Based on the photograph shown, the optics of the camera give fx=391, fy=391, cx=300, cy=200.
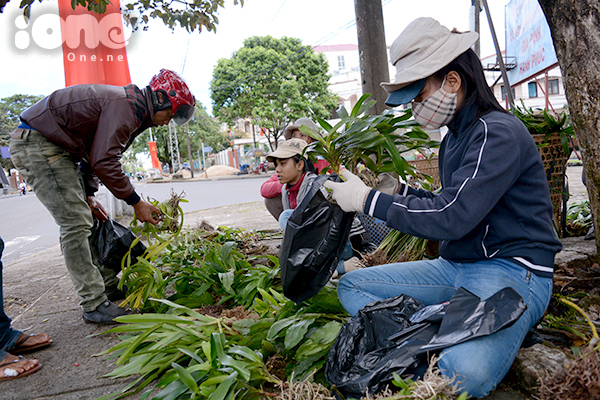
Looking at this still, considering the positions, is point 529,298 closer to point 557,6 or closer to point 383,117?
point 383,117

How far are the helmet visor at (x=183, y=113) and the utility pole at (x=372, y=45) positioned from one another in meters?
1.72

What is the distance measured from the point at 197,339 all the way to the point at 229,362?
37 centimetres

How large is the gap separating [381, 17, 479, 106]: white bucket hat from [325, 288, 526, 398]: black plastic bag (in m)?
0.87

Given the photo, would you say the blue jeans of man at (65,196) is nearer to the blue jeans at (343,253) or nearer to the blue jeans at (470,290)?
the blue jeans at (343,253)

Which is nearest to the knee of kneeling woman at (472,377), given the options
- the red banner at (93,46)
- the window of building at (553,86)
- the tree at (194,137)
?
the red banner at (93,46)

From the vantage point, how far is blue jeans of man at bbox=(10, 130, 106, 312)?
2484 millimetres

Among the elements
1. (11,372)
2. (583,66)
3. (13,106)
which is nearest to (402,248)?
(583,66)

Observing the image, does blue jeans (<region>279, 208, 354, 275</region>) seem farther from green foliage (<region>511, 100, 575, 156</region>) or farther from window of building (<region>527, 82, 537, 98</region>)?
window of building (<region>527, 82, 537, 98</region>)

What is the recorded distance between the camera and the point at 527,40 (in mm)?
11000

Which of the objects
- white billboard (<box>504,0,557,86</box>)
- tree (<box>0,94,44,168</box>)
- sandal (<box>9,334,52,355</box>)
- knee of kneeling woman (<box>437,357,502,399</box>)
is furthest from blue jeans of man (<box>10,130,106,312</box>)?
tree (<box>0,94,44,168</box>)

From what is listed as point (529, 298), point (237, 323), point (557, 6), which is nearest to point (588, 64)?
point (557, 6)

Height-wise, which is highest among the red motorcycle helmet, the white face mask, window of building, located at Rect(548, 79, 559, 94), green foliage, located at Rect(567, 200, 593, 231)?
window of building, located at Rect(548, 79, 559, 94)

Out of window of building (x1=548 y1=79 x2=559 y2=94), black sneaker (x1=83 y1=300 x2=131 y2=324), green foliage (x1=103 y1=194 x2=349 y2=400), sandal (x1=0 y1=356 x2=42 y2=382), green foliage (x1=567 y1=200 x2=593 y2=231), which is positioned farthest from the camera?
window of building (x1=548 y1=79 x2=559 y2=94)

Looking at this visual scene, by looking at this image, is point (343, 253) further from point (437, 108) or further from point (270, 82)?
point (270, 82)
